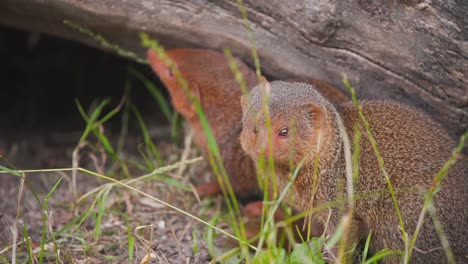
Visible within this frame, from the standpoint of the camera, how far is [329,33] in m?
3.02

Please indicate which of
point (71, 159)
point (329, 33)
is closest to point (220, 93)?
point (329, 33)

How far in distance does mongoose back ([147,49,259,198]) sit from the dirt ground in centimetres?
28

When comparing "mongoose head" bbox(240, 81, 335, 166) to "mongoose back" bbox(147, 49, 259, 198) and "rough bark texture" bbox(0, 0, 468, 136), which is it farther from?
"mongoose back" bbox(147, 49, 259, 198)

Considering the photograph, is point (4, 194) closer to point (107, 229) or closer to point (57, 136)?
point (107, 229)

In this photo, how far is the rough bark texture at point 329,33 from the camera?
2.88 meters

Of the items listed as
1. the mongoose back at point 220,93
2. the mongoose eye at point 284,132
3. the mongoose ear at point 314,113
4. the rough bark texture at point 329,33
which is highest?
the rough bark texture at point 329,33

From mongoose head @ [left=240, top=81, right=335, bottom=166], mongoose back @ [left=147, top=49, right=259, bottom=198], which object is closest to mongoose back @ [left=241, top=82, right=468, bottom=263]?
mongoose head @ [left=240, top=81, right=335, bottom=166]

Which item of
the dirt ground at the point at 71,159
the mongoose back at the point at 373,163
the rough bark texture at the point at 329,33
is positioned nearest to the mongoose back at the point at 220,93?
the rough bark texture at the point at 329,33

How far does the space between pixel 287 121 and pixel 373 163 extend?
45 centimetres

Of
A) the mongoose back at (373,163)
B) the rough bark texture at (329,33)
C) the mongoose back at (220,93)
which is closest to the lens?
the mongoose back at (373,163)

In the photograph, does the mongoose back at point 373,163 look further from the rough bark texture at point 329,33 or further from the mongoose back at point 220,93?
the mongoose back at point 220,93

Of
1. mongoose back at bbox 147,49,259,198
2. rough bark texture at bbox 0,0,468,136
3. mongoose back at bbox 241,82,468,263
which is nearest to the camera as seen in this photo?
mongoose back at bbox 241,82,468,263

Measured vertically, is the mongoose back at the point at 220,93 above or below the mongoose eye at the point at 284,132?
below

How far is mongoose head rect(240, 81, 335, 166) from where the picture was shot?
8.73 ft
